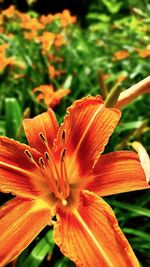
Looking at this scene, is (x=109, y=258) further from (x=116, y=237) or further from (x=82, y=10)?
(x=82, y=10)

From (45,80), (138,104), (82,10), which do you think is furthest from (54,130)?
(82,10)

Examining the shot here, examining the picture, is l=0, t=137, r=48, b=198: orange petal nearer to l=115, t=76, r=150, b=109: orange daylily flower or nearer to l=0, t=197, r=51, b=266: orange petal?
l=0, t=197, r=51, b=266: orange petal

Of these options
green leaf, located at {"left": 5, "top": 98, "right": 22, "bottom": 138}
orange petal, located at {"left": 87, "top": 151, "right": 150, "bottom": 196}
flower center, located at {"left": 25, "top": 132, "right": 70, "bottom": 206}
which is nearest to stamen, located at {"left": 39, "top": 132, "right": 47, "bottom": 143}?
flower center, located at {"left": 25, "top": 132, "right": 70, "bottom": 206}

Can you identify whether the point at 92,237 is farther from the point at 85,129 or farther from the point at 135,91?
the point at 135,91

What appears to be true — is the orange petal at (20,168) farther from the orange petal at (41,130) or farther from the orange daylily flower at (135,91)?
the orange daylily flower at (135,91)

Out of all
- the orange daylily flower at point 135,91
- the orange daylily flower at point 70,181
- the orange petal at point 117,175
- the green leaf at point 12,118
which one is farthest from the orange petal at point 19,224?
the green leaf at point 12,118

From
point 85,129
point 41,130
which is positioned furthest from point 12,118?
point 85,129
